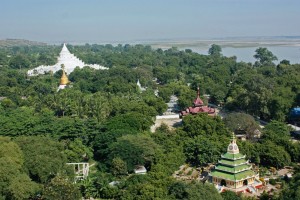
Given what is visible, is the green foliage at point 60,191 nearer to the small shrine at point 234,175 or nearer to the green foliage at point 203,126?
the small shrine at point 234,175

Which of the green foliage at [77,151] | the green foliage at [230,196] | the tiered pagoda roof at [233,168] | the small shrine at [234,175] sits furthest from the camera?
the green foliage at [77,151]

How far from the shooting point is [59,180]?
79.0 feet

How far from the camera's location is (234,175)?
2744 centimetres

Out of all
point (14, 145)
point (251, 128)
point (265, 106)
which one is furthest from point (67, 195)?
point (265, 106)

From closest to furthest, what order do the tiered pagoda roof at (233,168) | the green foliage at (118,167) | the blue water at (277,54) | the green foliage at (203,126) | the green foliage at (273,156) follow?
the tiered pagoda roof at (233,168)
the green foliage at (118,167)
the green foliage at (273,156)
the green foliage at (203,126)
the blue water at (277,54)

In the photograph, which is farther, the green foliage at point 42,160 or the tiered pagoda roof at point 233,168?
the tiered pagoda roof at point 233,168

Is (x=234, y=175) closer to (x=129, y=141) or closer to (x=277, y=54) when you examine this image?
(x=129, y=141)

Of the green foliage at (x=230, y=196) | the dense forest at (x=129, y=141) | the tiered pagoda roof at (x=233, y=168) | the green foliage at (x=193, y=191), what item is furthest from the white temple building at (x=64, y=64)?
the green foliage at (x=230, y=196)

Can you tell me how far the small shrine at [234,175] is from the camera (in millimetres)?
27391

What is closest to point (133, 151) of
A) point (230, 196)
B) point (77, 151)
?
point (77, 151)

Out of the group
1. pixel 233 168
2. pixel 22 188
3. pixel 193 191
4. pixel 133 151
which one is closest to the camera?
pixel 193 191

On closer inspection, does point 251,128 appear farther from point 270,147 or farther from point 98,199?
point 98,199

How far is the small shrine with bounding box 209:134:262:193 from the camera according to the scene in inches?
1078

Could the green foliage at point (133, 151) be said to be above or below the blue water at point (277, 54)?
above
